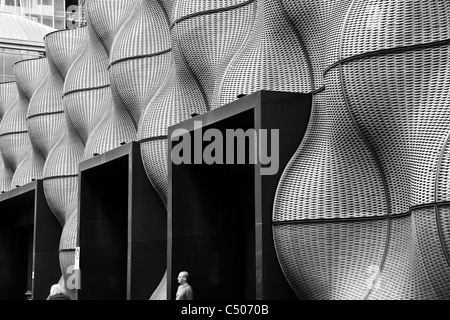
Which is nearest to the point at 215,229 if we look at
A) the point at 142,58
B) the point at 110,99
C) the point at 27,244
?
the point at 142,58

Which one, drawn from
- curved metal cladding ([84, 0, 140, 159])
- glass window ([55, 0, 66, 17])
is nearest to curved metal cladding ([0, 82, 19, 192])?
curved metal cladding ([84, 0, 140, 159])

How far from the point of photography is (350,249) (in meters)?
12.1

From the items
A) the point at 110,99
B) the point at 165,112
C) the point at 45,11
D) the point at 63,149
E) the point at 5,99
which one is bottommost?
the point at 63,149

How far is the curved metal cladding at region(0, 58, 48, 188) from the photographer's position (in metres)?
27.8

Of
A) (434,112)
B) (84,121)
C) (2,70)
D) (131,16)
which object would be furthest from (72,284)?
(2,70)

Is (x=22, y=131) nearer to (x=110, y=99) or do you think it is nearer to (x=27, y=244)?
(x=27, y=244)

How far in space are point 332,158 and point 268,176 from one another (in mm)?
1010

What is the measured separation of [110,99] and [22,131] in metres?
7.98

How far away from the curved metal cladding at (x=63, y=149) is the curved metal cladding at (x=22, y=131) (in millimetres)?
1642

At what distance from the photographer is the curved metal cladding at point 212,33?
605 inches

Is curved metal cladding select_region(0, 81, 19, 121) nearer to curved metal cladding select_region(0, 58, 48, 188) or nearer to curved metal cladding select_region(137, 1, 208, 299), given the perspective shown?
curved metal cladding select_region(0, 58, 48, 188)

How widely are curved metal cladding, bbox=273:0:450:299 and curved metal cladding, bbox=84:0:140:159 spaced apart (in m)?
8.18

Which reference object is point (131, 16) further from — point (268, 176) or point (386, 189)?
point (386, 189)

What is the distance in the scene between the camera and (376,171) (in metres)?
12.0
